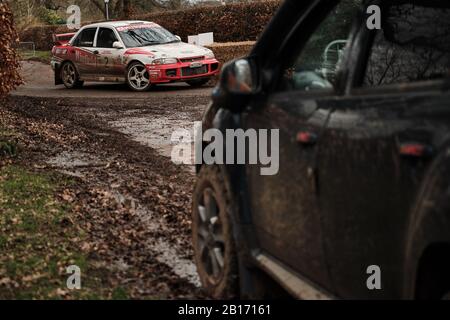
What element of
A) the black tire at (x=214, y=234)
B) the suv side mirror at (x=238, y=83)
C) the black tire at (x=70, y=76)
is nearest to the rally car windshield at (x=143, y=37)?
the black tire at (x=70, y=76)

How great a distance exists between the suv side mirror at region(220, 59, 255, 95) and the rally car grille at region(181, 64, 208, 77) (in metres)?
17.6

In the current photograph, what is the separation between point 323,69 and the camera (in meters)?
4.59

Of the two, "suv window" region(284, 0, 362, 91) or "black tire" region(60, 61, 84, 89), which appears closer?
"suv window" region(284, 0, 362, 91)

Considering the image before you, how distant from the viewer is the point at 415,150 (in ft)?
10.6

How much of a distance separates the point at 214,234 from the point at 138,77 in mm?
17877

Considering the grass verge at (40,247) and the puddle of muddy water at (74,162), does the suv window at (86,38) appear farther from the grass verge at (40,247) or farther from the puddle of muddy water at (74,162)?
the grass verge at (40,247)

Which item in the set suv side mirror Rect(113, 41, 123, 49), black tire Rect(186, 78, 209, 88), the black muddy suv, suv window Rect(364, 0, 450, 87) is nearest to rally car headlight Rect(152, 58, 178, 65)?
black tire Rect(186, 78, 209, 88)

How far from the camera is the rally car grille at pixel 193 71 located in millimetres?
22500

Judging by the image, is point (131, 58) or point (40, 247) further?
point (131, 58)

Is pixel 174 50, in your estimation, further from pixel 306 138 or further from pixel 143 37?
pixel 306 138

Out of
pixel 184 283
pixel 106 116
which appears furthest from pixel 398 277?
pixel 106 116

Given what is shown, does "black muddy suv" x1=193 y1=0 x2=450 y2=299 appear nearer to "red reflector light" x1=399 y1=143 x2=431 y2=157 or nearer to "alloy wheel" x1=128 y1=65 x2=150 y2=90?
"red reflector light" x1=399 y1=143 x2=431 y2=157

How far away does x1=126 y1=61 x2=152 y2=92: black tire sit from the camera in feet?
74.6

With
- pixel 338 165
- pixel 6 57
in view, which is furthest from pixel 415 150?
pixel 6 57
